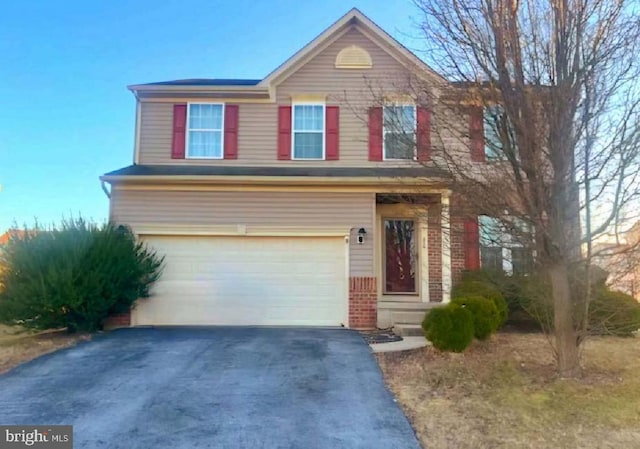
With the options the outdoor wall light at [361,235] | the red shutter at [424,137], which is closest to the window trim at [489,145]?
the red shutter at [424,137]

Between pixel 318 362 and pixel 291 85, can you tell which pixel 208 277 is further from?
pixel 291 85

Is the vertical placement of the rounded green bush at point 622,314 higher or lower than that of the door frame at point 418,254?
lower

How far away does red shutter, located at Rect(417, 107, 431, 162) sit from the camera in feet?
20.7

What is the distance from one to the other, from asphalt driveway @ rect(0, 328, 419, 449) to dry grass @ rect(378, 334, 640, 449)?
41cm

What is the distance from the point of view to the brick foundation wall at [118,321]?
10.3m

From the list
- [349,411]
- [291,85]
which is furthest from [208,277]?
[349,411]

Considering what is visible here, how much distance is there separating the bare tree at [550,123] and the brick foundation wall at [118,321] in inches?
314

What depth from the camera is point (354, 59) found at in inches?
466

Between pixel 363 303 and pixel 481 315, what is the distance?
10.2 feet

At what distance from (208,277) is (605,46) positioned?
28.8 ft

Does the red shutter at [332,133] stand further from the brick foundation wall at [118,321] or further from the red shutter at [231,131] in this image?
the brick foundation wall at [118,321]

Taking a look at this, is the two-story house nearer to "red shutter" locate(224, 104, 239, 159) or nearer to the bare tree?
"red shutter" locate(224, 104, 239, 159)

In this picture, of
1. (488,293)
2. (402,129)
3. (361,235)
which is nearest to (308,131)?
(361,235)

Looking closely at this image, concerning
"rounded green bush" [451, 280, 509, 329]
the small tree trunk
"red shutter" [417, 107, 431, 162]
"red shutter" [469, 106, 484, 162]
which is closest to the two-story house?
"rounded green bush" [451, 280, 509, 329]
